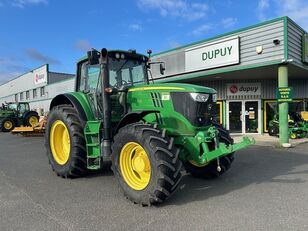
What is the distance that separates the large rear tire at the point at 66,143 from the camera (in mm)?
6551

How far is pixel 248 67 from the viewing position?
1320cm

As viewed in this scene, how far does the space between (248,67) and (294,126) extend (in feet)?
13.6

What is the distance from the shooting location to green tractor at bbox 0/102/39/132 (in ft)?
78.3

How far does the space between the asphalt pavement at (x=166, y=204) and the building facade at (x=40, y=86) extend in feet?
78.1

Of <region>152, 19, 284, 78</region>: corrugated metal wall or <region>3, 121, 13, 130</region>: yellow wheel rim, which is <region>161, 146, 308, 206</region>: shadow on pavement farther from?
<region>3, 121, 13, 130</region>: yellow wheel rim

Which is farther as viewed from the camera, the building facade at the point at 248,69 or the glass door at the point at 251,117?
the glass door at the point at 251,117

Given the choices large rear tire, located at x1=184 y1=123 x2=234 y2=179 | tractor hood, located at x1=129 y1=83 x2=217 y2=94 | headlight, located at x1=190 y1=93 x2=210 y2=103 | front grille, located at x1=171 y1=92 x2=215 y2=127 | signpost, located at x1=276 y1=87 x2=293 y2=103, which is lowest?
large rear tire, located at x1=184 y1=123 x2=234 y2=179

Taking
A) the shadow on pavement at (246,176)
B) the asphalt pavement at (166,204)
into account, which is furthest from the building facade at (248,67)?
the asphalt pavement at (166,204)

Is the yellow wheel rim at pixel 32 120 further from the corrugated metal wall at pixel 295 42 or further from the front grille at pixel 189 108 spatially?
the front grille at pixel 189 108

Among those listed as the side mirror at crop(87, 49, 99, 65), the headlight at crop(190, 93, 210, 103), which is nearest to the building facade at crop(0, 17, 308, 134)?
the headlight at crop(190, 93, 210, 103)

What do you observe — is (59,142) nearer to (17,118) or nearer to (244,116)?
(244,116)

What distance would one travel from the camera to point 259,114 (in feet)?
56.6

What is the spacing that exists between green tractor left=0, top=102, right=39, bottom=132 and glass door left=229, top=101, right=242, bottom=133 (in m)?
14.3

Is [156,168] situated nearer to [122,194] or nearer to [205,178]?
[122,194]
